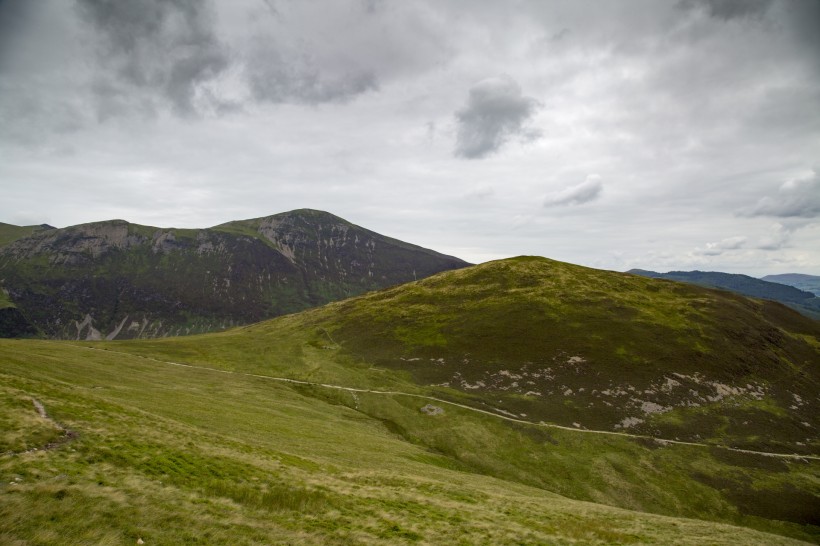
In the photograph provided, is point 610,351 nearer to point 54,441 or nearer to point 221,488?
point 221,488

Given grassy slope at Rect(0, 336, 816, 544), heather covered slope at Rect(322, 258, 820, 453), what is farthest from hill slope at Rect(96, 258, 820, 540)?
grassy slope at Rect(0, 336, 816, 544)

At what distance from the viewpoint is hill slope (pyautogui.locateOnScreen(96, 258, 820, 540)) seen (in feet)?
212

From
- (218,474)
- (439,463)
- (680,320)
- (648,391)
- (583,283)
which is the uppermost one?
(583,283)

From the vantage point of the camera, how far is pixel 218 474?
25.8 m

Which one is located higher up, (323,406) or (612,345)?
(612,345)

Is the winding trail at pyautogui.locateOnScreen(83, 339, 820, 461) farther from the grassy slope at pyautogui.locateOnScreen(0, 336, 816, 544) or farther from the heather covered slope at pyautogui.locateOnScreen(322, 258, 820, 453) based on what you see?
the grassy slope at pyautogui.locateOnScreen(0, 336, 816, 544)

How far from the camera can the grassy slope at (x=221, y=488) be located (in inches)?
676

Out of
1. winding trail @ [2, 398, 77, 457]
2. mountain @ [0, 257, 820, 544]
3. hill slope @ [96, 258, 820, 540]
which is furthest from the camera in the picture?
hill slope @ [96, 258, 820, 540]

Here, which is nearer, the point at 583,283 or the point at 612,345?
the point at 612,345

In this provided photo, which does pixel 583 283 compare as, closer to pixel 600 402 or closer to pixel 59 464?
pixel 600 402

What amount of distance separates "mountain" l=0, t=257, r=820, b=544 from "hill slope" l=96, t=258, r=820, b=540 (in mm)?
551

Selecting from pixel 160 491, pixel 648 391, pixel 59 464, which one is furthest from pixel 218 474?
pixel 648 391

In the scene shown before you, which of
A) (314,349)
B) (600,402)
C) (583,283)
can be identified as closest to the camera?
(600,402)

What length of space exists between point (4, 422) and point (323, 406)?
58186 millimetres
